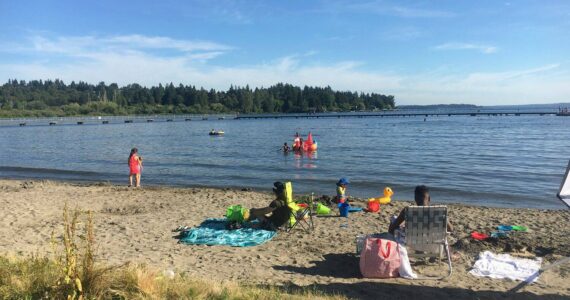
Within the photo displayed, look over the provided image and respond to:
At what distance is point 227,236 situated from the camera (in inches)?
349

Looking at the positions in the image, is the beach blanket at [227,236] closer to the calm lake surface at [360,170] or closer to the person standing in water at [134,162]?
the person standing in water at [134,162]

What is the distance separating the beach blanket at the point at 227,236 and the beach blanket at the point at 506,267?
3.75 m

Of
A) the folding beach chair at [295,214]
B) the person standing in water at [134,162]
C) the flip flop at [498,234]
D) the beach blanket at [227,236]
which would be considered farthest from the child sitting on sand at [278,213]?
the person standing in water at [134,162]

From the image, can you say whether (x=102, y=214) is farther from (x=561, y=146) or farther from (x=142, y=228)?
(x=561, y=146)

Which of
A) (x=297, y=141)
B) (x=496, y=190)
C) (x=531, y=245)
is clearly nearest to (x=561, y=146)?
(x=297, y=141)

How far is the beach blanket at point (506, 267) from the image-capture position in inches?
263

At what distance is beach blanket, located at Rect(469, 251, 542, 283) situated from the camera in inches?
263

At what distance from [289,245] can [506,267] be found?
360cm

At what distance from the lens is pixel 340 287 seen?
6.21 m

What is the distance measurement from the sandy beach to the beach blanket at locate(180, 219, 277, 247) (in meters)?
0.21

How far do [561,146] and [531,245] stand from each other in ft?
101

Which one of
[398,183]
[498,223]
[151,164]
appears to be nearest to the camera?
[498,223]

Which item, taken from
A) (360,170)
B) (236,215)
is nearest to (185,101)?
(360,170)

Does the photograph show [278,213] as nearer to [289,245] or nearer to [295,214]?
[295,214]
